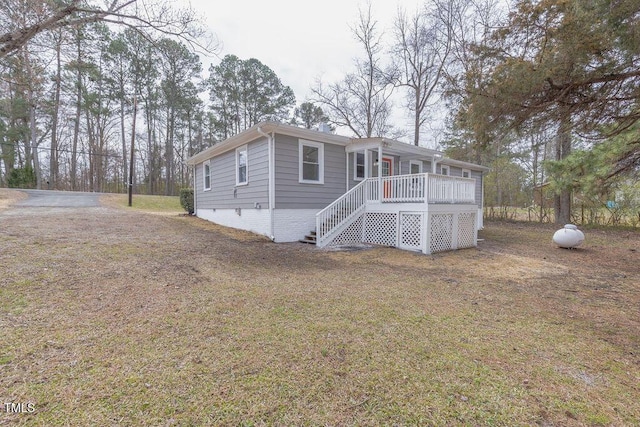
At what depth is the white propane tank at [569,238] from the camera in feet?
27.0

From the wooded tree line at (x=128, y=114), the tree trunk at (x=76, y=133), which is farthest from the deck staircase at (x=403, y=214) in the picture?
the tree trunk at (x=76, y=133)

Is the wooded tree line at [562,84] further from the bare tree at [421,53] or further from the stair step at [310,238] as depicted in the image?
the bare tree at [421,53]

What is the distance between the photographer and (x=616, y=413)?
1908 mm

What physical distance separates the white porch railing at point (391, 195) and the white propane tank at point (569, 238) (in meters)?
2.55

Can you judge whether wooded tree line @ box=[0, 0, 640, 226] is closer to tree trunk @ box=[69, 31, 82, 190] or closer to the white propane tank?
tree trunk @ box=[69, 31, 82, 190]

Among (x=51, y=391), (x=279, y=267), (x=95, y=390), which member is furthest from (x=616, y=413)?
(x=279, y=267)

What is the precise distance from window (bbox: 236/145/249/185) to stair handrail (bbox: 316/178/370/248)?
307cm

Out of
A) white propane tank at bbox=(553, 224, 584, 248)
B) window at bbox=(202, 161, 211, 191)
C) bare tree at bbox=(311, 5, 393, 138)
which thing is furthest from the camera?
bare tree at bbox=(311, 5, 393, 138)

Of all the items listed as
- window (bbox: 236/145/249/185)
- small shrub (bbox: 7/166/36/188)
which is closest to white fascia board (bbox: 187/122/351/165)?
window (bbox: 236/145/249/185)

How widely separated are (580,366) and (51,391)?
4.08m

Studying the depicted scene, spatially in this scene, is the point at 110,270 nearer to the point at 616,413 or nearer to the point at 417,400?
the point at 417,400

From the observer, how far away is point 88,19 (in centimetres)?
497

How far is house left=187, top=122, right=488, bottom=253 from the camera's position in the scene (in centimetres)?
788

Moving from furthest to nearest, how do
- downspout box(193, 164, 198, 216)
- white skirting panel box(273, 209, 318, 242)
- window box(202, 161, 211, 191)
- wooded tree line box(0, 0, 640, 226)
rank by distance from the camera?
downspout box(193, 164, 198, 216), window box(202, 161, 211, 191), white skirting panel box(273, 209, 318, 242), wooded tree line box(0, 0, 640, 226)
